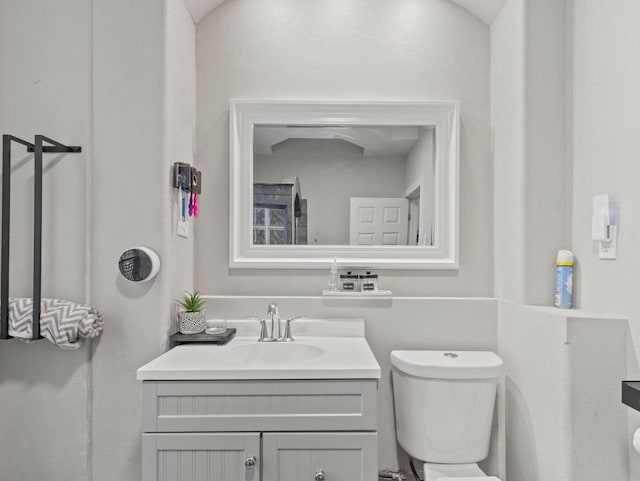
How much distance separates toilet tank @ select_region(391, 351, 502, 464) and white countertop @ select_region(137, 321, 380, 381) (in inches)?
11.3

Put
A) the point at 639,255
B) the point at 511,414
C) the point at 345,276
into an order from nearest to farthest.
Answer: the point at 639,255
the point at 511,414
the point at 345,276

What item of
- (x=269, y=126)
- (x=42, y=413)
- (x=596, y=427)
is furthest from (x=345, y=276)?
(x=42, y=413)

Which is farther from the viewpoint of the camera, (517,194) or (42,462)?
(517,194)

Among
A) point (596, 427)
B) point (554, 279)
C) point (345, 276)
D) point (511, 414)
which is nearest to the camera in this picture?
point (596, 427)

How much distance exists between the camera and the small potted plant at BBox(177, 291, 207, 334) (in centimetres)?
183

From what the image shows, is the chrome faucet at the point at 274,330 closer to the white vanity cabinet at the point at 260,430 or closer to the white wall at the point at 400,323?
the white wall at the point at 400,323

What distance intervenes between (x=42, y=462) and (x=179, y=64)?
5.43 feet

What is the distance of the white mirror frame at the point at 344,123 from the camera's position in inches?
82.4

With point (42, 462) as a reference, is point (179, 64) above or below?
above

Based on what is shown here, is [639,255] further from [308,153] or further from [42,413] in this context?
[42,413]

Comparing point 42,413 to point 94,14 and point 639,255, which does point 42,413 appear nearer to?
point 94,14

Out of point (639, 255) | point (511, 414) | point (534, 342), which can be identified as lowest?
point (511, 414)

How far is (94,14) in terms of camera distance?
5.80 feet

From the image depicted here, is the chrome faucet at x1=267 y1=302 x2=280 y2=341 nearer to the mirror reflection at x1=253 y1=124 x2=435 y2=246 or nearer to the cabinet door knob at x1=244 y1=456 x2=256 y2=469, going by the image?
the mirror reflection at x1=253 y1=124 x2=435 y2=246
